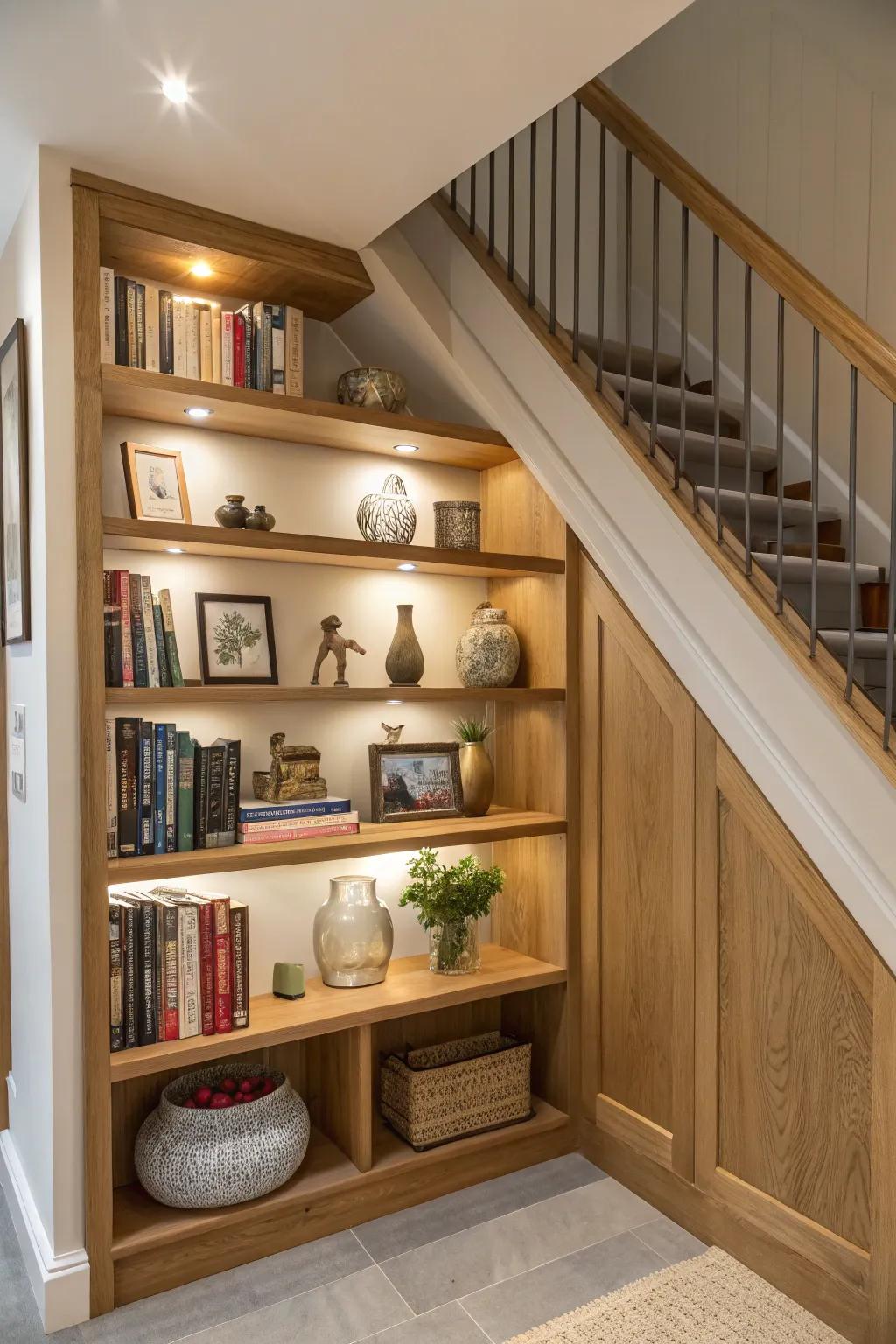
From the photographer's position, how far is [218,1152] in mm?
2150

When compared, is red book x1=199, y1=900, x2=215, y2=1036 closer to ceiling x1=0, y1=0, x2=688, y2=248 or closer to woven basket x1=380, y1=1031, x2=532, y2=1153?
woven basket x1=380, y1=1031, x2=532, y2=1153

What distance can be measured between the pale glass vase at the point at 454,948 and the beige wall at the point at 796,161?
1.79 metres

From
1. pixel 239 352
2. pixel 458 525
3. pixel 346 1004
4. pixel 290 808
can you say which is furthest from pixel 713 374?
pixel 346 1004

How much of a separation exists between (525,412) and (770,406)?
4.18ft

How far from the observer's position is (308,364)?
9.05ft

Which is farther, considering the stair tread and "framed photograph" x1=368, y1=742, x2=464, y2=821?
"framed photograph" x1=368, y1=742, x2=464, y2=821

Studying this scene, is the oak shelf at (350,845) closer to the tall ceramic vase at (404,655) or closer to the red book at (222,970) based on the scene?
the red book at (222,970)

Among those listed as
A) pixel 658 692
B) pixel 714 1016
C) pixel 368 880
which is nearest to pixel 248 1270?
pixel 368 880

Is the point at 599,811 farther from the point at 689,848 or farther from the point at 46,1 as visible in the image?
the point at 46,1

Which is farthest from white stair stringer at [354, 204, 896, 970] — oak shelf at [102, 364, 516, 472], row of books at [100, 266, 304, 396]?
row of books at [100, 266, 304, 396]

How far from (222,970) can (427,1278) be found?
0.83 meters

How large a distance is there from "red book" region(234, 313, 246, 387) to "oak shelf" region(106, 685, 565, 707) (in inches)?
30.5

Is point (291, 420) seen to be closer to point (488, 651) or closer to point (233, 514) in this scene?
point (233, 514)

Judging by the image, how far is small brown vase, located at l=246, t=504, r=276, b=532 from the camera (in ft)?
7.67
